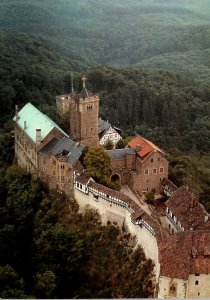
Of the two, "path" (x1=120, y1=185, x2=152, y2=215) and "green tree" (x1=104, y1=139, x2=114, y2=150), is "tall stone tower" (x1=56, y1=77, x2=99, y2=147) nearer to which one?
"green tree" (x1=104, y1=139, x2=114, y2=150)

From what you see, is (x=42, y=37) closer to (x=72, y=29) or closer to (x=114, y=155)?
(x=72, y=29)

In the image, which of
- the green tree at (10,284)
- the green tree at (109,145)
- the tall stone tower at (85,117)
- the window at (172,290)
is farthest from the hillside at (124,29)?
the window at (172,290)

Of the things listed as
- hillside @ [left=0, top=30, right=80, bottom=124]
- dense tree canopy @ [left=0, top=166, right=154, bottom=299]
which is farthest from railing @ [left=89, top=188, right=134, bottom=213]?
hillside @ [left=0, top=30, right=80, bottom=124]

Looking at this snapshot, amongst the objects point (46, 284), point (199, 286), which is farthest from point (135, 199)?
point (199, 286)

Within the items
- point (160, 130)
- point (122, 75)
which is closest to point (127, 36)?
point (122, 75)

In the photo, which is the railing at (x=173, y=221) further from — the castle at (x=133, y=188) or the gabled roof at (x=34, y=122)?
the gabled roof at (x=34, y=122)

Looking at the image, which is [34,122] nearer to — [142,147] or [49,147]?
[49,147]
